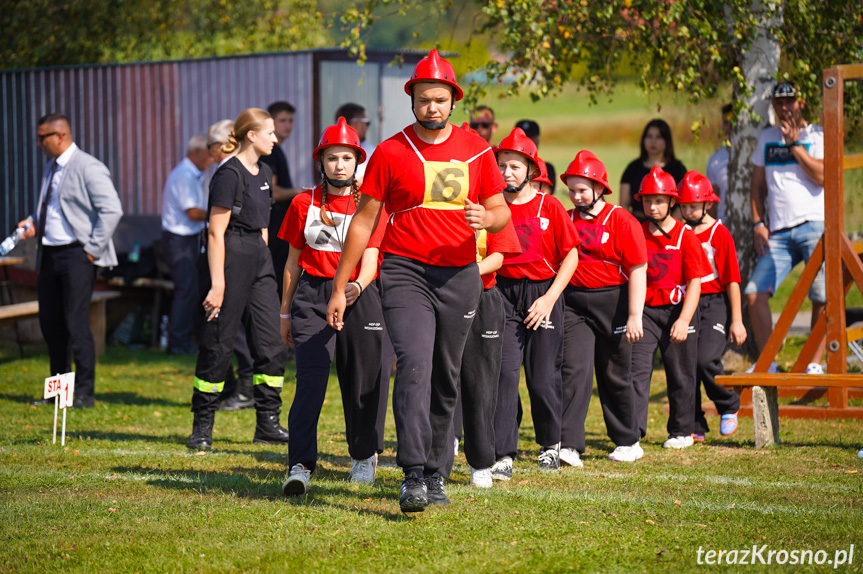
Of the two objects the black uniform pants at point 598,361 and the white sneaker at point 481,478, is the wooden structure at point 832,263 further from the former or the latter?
the white sneaker at point 481,478

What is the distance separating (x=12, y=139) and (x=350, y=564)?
45.4 ft

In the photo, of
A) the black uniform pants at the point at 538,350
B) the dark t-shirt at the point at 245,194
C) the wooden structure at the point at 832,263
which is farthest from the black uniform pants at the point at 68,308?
the wooden structure at the point at 832,263

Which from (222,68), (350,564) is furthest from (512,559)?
(222,68)

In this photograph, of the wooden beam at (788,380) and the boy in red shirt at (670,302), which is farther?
the boy in red shirt at (670,302)

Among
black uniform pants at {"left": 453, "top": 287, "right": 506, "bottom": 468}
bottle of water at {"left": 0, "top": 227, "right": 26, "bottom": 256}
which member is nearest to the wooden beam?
black uniform pants at {"left": 453, "top": 287, "right": 506, "bottom": 468}

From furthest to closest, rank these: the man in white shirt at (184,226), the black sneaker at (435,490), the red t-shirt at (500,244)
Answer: the man in white shirt at (184,226) → the red t-shirt at (500,244) → the black sneaker at (435,490)

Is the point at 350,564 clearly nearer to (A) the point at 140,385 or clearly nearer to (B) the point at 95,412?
(B) the point at 95,412

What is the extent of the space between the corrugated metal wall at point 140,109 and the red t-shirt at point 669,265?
7920 mm

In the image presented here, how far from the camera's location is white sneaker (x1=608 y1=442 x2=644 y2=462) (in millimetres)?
6691

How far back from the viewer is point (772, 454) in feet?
21.9

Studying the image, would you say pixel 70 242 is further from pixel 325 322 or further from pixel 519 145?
pixel 519 145

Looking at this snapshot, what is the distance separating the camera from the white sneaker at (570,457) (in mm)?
6469

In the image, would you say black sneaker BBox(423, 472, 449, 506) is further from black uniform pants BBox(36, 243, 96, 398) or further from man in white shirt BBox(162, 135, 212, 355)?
man in white shirt BBox(162, 135, 212, 355)

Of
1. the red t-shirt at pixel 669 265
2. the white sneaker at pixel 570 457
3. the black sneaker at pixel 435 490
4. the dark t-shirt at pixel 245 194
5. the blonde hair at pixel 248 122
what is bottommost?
the white sneaker at pixel 570 457
